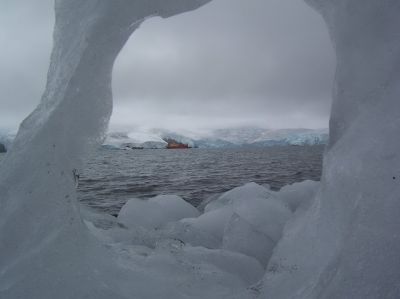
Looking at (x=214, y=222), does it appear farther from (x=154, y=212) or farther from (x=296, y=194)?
(x=296, y=194)

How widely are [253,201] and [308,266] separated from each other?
9.33 ft

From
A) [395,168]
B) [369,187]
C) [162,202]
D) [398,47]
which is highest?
[398,47]

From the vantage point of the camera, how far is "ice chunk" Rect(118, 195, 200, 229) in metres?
6.53

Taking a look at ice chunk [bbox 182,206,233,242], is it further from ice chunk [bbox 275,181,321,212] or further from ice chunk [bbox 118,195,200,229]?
ice chunk [bbox 275,181,321,212]

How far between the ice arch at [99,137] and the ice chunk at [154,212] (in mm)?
3065

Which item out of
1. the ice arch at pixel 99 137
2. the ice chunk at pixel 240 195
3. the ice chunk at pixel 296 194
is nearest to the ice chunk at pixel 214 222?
the ice chunk at pixel 240 195

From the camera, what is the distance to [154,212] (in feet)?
22.3

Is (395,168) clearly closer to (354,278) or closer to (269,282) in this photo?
(354,278)

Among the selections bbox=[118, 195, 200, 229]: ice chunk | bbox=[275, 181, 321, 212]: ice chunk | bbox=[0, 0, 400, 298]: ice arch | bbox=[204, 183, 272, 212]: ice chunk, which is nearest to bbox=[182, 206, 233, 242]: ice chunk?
bbox=[204, 183, 272, 212]: ice chunk

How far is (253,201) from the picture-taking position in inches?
227

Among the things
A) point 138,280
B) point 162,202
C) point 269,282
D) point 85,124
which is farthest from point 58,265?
point 162,202

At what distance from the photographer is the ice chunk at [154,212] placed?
21.4ft

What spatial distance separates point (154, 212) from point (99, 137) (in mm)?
3206

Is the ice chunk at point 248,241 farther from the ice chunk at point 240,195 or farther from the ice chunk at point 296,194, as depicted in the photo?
the ice chunk at point 296,194
